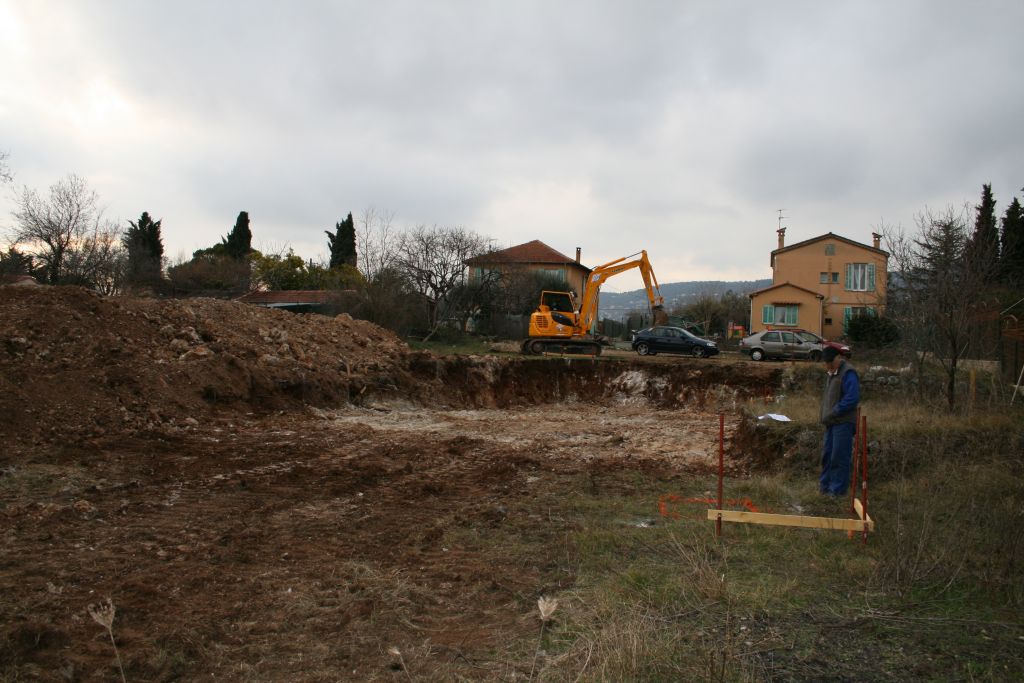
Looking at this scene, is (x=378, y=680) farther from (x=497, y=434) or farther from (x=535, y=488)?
(x=497, y=434)

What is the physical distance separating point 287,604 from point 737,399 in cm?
1677

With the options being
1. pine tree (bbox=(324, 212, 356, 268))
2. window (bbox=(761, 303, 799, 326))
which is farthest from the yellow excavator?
pine tree (bbox=(324, 212, 356, 268))

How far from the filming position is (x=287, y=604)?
189 inches

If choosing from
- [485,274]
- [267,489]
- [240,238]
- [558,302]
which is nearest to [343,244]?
[240,238]

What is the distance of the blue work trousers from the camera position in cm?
738

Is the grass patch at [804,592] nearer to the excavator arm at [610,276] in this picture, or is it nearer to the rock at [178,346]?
the rock at [178,346]

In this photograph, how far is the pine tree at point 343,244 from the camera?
2103 inches

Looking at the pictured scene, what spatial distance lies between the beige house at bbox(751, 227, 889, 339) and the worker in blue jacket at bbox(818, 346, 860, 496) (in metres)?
31.7

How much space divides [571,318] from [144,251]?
29.0 metres

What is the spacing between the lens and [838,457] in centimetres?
745

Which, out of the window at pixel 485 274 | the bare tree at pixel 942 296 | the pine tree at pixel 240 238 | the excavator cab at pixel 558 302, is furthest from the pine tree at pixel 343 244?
the bare tree at pixel 942 296

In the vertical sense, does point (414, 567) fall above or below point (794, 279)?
below

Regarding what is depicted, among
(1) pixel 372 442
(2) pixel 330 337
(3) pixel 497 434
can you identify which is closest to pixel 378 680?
(1) pixel 372 442

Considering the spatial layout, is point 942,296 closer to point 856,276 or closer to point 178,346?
point 178,346
